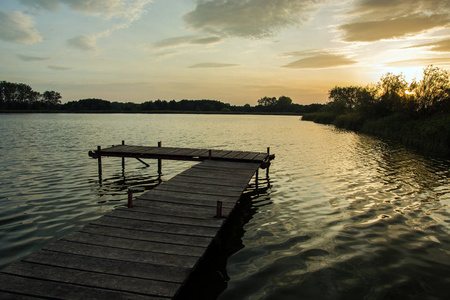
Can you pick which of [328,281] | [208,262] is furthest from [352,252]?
[208,262]

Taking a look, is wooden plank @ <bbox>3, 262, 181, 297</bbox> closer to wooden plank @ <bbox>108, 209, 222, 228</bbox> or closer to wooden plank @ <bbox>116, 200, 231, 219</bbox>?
wooden plank @ <bbox>108, 209, 222, 228</bbox>

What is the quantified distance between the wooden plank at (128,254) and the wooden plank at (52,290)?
932mm

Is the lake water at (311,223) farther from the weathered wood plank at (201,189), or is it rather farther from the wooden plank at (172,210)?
the wooden plank at (172,210)

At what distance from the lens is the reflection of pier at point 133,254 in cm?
439

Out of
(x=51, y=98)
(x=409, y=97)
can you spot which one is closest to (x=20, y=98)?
(x=51, y=98)

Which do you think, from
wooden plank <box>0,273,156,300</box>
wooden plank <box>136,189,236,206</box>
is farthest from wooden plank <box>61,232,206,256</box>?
wooden plank <box>136,189,236,206</box>

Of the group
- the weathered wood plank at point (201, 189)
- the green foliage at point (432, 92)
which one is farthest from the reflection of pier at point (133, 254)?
the green foliage at point (432, 92)

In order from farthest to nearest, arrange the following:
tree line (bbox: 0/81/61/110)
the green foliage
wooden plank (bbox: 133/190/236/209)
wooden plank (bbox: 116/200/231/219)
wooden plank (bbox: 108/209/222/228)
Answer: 1. tree line (bbox: 0/81/61/110)
2. the green foliage
3. wooden plank (bbox: 133/190/236/209)
4. wooden plank (bbox: 116/200/231/219)
5. wooden plank (bbox: 108/209/222/228)

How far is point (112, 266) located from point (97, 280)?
429mm

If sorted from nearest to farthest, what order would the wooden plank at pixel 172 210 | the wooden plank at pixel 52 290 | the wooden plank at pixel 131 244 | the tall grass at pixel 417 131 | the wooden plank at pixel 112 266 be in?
the wooden plank at pixel 52 290 → the wooden plank at pixel 112 266 → the wooden plank at pixel 131 244 → the wooden plank at pixel 172 210 → the tall grass at pixel 417 131

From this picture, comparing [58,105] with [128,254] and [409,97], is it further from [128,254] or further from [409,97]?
[128,254]

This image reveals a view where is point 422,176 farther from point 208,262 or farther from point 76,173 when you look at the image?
point 76,173

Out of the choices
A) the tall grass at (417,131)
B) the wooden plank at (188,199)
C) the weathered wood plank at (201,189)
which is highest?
the tall grass at (417,131)

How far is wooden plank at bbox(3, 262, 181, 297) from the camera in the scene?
4.39 meters
